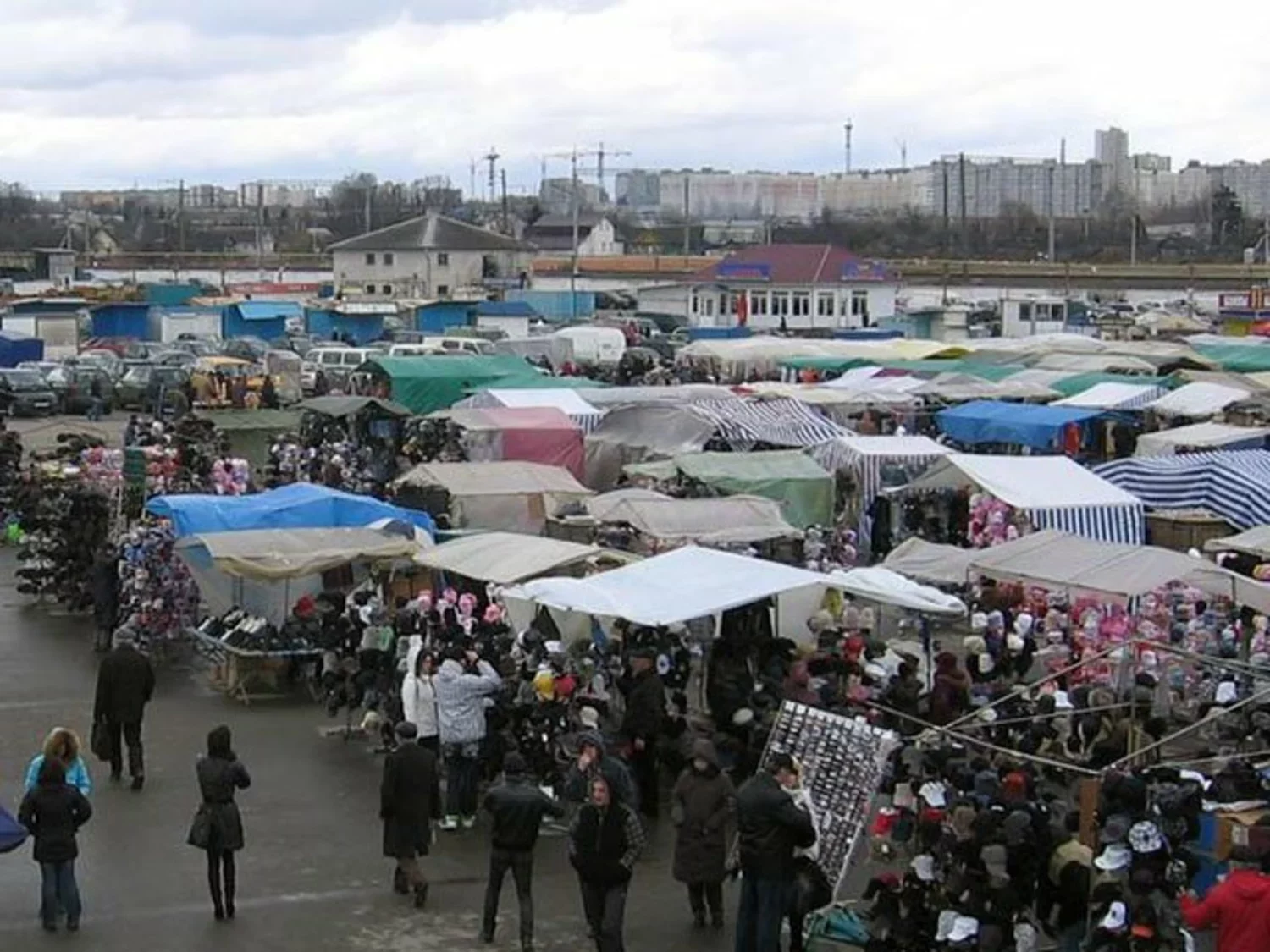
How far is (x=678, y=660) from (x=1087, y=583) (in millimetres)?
2764

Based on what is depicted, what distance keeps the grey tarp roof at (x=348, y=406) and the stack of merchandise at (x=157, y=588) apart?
10583mm

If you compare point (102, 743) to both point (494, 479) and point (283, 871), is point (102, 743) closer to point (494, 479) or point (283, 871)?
point (283, 871)

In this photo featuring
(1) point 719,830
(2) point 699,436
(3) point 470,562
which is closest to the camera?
(1) point 719,830

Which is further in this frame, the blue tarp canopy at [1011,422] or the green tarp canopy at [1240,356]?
the green tarp canopy at [1240,356]

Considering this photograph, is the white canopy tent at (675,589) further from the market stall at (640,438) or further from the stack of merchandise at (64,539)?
the market stall at (640,438)

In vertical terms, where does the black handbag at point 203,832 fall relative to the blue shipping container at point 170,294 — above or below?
below

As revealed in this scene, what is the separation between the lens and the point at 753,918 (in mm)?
8180

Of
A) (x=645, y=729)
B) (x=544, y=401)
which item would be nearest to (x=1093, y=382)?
(x=544, y=401)

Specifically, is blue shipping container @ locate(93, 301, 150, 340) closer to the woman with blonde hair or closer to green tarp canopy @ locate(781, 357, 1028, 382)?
green tarp canopy @ locate(781, 357, 1028, 382)

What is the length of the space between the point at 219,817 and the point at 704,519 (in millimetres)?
6777

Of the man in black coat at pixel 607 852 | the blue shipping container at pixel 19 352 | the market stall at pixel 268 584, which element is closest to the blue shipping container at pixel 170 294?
the blue shipping container at pixel 19 352

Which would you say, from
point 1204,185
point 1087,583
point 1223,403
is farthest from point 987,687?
point 1204,185

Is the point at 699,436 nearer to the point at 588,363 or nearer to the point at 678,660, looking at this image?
the point at 678,660

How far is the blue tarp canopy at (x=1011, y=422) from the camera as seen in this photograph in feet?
74.4
